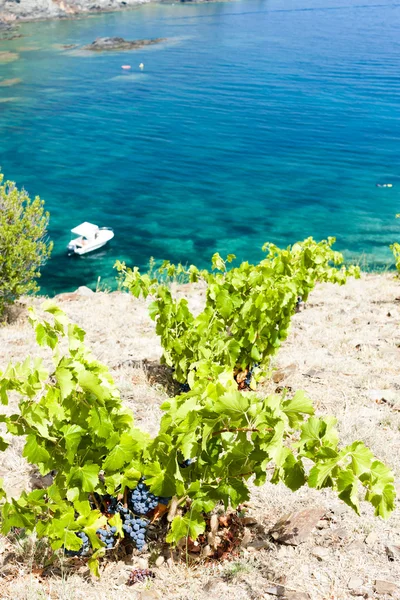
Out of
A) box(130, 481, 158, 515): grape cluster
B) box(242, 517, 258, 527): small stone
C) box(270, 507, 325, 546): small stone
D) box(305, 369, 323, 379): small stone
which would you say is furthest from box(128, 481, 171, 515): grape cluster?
box(305, 369, 323, 379): small stone

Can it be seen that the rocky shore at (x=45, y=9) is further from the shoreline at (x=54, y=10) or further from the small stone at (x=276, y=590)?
the small stone at (x=276, y=590)

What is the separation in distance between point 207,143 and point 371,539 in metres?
34.0

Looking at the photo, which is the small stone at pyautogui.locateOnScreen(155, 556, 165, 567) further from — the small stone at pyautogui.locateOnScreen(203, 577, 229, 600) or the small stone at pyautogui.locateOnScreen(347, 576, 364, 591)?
the small stone at pyautogui.locateOnScreen(347, 576, 364, 591)

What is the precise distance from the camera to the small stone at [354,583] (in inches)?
139

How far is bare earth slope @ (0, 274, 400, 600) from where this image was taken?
365 centimetres

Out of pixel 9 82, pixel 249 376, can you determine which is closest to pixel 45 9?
pixel 9 82

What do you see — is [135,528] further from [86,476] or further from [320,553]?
[320,553]

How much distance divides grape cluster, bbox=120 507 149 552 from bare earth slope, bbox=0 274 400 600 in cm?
19

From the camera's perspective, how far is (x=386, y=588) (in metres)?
3.51

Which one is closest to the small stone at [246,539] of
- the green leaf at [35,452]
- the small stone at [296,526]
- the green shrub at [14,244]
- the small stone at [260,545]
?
the small stone at [260,545]

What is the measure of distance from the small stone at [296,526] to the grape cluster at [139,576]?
0.91 meters

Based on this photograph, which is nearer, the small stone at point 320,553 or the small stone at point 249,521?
the small stone at point 320,553

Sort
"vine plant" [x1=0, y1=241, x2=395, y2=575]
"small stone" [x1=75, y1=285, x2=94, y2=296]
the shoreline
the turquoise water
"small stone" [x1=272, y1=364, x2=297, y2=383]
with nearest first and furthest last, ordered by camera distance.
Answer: "vine plant" [x1=0, y1=241, x2=395, y2=575] → "small stone" [x1=272, y1=364, x2=297, y2=383] → "small stone" [x1=75, y1=285, x2=94, y2=296] → the turquoise water → the shoreline

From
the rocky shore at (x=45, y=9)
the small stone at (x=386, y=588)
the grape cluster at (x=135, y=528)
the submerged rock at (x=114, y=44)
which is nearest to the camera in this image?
the small stone at (x=386, y=588)
